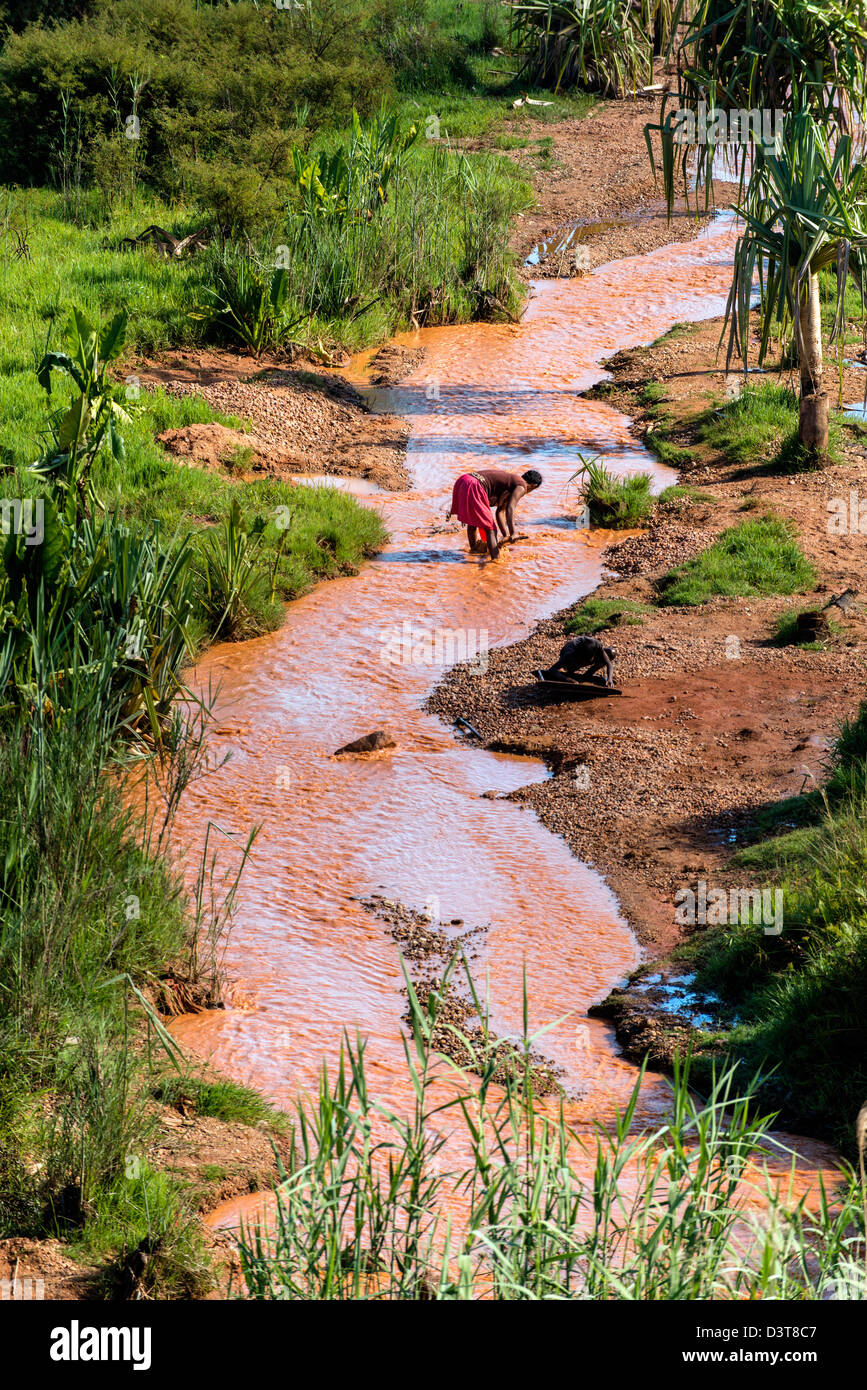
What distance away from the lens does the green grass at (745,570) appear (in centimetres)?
1011

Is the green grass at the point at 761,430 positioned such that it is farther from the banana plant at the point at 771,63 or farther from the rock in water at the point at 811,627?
the rock in water at the point at 811,627

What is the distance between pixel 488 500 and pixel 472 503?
22 cm

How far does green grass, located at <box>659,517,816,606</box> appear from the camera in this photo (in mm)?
10109

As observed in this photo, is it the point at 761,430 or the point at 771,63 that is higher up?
the point at 771,63

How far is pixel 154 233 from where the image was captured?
1565cm

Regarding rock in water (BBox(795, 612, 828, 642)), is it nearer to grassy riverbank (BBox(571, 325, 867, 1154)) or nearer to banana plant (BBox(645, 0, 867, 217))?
grassy riverbank (BBox(571, 325, 867, 1154))

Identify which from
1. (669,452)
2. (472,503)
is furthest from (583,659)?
(669,452)

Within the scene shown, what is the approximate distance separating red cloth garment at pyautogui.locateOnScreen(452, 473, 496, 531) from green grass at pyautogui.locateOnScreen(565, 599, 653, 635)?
49.3 inches

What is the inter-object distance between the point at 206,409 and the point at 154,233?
14.7ft

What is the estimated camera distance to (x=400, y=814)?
7359 mm

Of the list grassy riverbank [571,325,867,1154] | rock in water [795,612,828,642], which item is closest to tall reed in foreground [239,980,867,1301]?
grassy riverbank [571,325,867,1154]

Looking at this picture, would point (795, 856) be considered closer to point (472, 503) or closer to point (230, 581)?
point (230, 581)

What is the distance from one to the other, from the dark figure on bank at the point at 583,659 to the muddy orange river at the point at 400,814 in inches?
35.7

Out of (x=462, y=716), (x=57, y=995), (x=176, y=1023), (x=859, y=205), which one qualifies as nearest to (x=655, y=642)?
(x=462, y=716)
